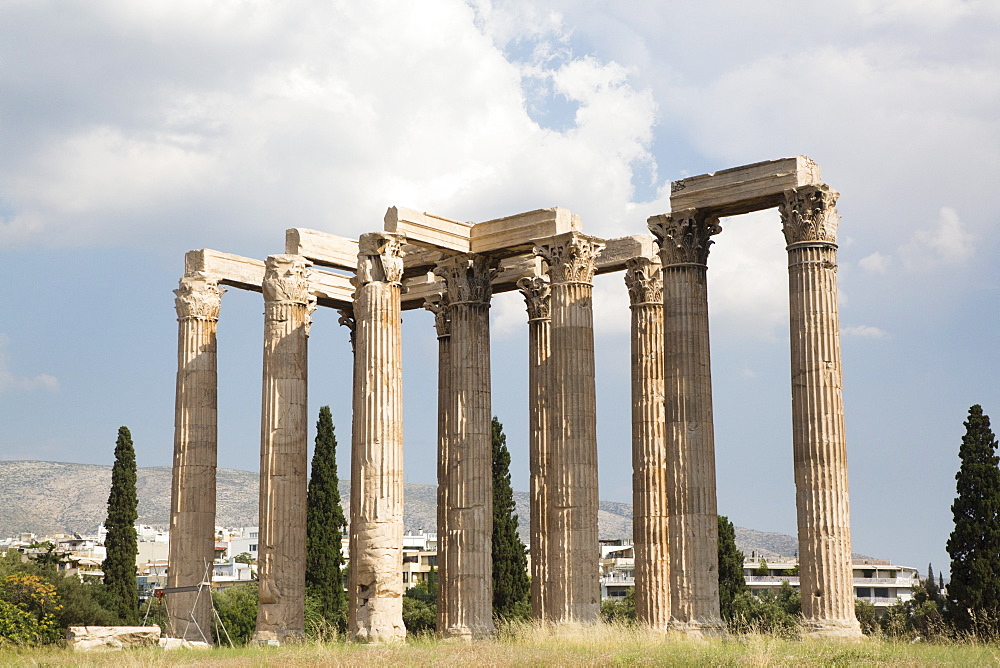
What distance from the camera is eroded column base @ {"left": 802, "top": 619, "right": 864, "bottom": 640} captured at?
2830 centimetres

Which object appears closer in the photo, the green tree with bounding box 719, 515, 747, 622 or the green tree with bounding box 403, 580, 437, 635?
the green tree with bounding box 719, 515, 747, 622

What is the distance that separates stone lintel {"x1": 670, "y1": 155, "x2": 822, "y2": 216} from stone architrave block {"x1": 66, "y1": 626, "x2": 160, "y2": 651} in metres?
17.4

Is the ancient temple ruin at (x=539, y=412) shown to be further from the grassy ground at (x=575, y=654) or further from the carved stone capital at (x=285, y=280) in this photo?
the grassy ground at (x=575, y=654)

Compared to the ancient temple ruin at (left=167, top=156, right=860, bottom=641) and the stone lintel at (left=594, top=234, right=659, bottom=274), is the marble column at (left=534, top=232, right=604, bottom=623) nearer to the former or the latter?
the ancient temple ruin at (left=167, top=156, right=860, bottom=641)

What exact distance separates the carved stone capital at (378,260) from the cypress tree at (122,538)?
2279 centimetres

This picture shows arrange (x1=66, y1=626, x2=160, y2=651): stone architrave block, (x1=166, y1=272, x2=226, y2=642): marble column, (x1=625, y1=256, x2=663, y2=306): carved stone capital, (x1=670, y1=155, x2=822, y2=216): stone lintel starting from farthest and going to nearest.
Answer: (x1=625, y1=256, x2=663, y2=306): carved stone capital, (x1=166, y1=272, x2=226, y2=642): marble column, (x1=66, y1=626, x2=160, y2=651): stone architrave block, (x1=670, y1=155, x2=822, y2=216): stone lintel

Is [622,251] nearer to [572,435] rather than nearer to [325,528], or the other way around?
[572,435]

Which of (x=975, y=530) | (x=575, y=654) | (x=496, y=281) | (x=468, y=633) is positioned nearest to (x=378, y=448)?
(x=468, y=633)

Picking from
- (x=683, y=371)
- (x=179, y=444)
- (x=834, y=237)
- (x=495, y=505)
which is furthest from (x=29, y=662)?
(x=495, y=505)

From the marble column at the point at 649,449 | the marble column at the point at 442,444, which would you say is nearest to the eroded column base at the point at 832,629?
the marble column at the point at 649,449

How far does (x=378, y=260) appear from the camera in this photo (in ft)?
111

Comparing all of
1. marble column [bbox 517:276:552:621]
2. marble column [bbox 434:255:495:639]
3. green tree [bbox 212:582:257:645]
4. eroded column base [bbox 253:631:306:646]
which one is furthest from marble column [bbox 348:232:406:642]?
green tree [bbox 212:582:257:645]

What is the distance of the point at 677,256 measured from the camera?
3266cm

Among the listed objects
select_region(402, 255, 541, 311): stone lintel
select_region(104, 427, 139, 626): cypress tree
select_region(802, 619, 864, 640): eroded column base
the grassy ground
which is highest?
select_region(402, 255, 541, 311): stone lintel
